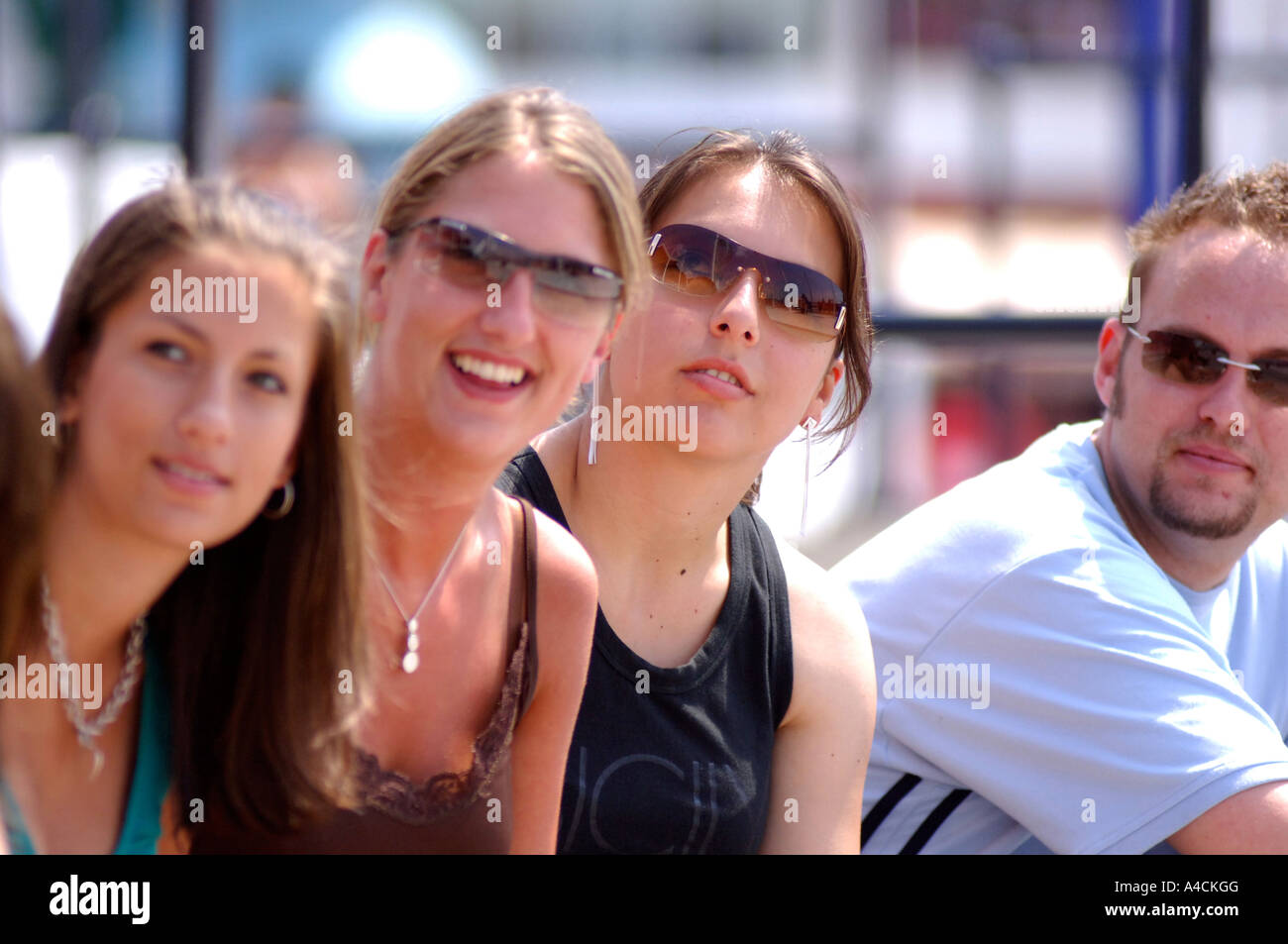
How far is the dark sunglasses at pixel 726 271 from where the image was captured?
1.94 meters

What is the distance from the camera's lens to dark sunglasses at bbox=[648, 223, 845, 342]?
6.36 feet

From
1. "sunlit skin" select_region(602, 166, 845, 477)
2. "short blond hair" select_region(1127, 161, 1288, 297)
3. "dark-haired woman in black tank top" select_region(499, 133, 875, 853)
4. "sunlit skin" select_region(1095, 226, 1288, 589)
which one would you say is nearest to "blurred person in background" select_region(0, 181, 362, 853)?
"dark-haired woman in black tank top" select_region(499, 133, 875, 853)

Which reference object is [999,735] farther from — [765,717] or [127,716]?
[127,716]

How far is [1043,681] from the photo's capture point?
6.62 ft

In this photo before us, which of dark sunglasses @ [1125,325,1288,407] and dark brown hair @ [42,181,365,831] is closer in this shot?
dark brown hair @ [42,181,365,831]

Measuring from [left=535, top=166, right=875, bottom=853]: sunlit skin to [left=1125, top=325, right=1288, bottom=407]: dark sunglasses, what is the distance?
643 millimetres

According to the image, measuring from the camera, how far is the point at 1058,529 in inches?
82.9

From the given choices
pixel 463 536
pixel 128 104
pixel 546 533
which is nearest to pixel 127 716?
pixel 463 536

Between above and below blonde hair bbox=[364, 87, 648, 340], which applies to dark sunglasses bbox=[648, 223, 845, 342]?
below

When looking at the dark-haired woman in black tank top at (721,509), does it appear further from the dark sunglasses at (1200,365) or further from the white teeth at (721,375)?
the dark sunglasses at (1200,365)
